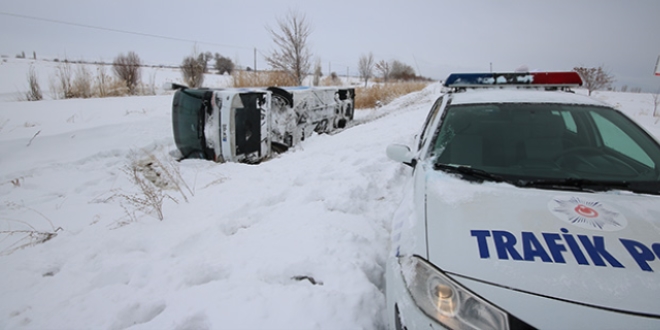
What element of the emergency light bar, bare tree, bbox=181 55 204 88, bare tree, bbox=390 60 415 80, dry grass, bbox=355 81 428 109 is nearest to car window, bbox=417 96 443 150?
the emergency light bar

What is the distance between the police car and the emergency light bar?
59 centimetres

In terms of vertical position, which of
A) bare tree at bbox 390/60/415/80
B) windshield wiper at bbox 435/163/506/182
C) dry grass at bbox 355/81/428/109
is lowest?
windshield wiper at bbox 435/163/506/182

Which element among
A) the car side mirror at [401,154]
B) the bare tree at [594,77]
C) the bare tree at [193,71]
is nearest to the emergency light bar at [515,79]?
the car side mirror at [401,154]

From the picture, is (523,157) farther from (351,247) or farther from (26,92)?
(26,92)

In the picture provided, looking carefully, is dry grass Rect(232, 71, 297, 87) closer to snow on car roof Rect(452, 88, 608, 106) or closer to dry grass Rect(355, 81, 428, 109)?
dry grass Rect(355, 81, 428, 109)

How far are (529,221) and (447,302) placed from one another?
0.60 metres

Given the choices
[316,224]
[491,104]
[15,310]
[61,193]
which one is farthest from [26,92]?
[491,104]

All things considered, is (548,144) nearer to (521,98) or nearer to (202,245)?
(521,98)

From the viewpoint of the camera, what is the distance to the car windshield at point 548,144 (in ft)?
6.06

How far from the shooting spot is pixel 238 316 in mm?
1699

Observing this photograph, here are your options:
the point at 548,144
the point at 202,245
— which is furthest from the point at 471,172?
the point at 202,245

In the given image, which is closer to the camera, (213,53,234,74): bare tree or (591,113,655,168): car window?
(591,113,655,168): car window

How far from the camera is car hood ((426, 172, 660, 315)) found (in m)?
1.12

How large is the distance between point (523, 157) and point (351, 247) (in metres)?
1.39
